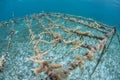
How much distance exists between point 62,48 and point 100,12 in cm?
1489

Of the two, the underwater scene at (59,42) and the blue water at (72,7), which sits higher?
the blue water at (72,7)

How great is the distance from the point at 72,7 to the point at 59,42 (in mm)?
21476

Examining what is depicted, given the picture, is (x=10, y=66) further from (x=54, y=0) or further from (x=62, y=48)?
(x=54, y=0)

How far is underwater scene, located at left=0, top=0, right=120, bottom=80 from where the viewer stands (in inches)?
183

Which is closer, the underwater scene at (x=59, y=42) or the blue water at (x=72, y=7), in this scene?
the underwater scene at (x=59, y=42)

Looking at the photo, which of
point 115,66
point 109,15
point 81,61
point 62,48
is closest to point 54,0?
point 109,15

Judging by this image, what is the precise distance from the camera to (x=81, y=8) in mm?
27781

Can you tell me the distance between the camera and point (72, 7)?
90.0ft

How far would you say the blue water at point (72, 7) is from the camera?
81.9ft

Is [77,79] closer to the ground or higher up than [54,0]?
closer to the ground

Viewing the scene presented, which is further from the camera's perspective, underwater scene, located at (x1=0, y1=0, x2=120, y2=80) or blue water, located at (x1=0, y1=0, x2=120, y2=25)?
blue water, located at (x1=0, y1=0, x2=120, y2=25)

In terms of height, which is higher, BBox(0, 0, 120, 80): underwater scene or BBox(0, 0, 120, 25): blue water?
BBox(0, 0, 120, 25): blue water

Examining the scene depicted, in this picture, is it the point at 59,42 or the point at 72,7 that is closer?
the point at 59,42

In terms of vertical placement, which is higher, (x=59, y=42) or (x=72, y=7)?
(x=72, y=7)
